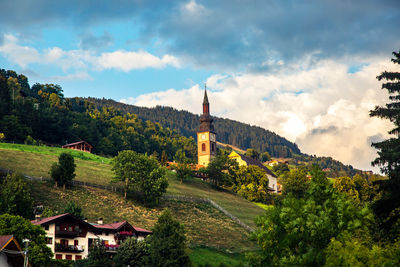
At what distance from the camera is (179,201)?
106438 millimetres

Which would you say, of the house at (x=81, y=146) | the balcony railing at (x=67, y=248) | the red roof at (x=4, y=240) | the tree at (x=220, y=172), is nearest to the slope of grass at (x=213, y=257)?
the balcony railing at (x=67, y=248)

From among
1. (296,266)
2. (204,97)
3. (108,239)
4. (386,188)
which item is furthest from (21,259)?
(204,97)

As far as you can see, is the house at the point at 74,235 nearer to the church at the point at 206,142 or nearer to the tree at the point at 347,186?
the tree at the point at 347,186

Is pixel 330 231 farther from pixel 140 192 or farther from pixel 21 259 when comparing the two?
pixel 140 192

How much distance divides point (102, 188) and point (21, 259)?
174 ft

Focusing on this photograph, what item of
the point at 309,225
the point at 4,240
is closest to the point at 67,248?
the point at 4,240

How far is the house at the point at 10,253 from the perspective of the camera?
4372cm

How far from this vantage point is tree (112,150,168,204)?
9638cm

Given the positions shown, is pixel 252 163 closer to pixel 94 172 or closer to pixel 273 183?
pixel 273 183

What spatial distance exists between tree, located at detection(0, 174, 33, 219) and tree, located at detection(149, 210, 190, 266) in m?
22.2

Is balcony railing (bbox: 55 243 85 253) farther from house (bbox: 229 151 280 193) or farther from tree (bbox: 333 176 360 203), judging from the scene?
house (bbox: 229 151 280 193)

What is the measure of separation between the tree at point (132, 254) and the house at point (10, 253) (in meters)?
14.5

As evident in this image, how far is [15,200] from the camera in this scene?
6925 cm

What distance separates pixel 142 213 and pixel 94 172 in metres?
26.6
